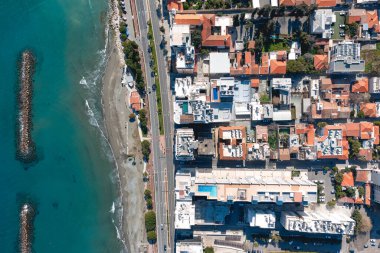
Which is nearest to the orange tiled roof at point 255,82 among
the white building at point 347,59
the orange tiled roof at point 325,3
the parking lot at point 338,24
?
the white building at point 347,59

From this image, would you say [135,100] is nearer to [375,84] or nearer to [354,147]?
[354,147]

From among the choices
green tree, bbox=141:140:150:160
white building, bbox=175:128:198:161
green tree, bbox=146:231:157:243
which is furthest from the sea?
white building, bbox=175:128:198:161

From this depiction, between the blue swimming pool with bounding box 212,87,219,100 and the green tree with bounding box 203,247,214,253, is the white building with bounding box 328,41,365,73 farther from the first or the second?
the green tree with bounding box 203,247,214,253

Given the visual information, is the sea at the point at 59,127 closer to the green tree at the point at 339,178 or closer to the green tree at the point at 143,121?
the green tree at the point at 143,121

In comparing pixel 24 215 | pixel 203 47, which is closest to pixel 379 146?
pixel 203 47

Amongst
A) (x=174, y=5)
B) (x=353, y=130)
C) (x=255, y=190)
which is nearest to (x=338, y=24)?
(x=353, y=130)
